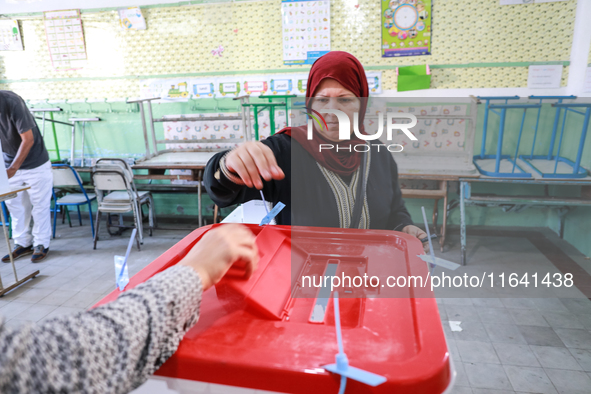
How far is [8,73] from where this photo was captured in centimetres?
418

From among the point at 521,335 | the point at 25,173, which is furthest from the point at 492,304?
the point at 25,173

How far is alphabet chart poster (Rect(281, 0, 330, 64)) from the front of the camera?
3.47 m

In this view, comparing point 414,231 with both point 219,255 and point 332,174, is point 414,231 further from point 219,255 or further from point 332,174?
point 219,255

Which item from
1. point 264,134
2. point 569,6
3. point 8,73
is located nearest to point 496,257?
point 569,6

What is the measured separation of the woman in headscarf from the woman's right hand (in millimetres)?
305

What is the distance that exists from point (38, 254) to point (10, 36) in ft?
8.63

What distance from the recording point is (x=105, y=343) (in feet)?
1.42

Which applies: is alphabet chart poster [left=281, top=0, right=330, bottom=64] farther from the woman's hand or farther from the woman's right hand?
the woman's hand

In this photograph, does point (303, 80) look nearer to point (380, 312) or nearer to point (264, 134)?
point (264, 134)

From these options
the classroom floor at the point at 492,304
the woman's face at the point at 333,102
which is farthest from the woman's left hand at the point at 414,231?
the classroom floor at the point at 492,304

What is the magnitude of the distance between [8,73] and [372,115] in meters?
4.75

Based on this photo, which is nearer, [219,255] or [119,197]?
[219,255]

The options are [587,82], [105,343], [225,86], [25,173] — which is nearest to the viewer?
[105,343]

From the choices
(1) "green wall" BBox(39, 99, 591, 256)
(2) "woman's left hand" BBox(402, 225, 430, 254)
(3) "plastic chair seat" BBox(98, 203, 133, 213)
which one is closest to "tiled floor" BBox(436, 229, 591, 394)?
(1) "green wall" BBox(39, 99, 591, 256)
